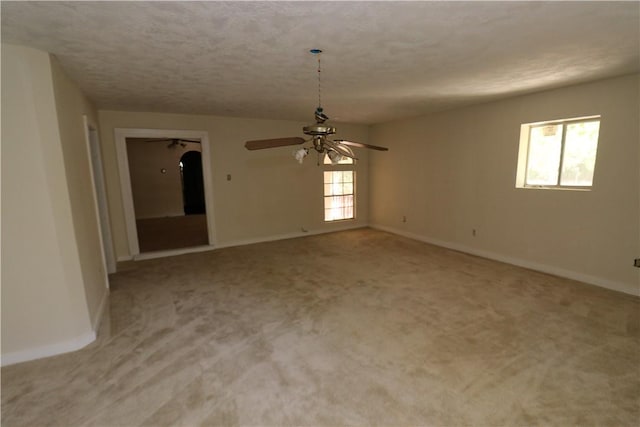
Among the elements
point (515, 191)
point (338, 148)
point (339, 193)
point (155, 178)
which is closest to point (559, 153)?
point (515, 191)

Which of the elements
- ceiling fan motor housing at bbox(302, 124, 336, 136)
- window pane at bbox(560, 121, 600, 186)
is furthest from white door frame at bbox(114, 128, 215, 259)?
window pane at bbox(560, 121, 600, 186)

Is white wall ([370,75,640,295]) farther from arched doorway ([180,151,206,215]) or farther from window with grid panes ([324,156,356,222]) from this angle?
arched doorway ([180,151,206,215])

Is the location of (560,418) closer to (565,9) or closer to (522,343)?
(522,343)

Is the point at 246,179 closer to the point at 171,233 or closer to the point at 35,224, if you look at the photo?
the point at 171,233

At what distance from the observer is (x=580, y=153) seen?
3820 mm

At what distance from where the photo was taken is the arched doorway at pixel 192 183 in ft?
31.7

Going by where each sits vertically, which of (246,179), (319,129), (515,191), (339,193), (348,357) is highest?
(319,129)

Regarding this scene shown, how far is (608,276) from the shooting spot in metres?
3.59

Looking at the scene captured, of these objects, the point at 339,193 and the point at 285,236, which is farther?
the point at 339,193

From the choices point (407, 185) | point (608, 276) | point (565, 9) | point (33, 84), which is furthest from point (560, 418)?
point (407, 185)

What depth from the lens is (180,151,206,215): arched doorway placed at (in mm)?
9672

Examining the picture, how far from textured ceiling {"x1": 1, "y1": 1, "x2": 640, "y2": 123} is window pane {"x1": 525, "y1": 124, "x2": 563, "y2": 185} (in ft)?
2.18

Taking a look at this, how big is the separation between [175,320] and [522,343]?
3.18m

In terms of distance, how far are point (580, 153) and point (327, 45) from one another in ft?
12.0
